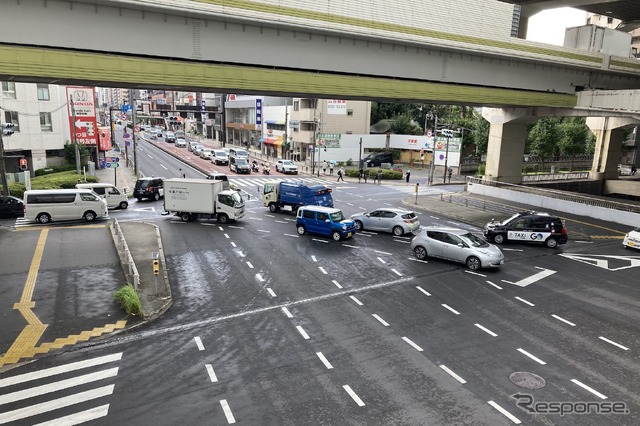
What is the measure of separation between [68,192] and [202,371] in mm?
24206

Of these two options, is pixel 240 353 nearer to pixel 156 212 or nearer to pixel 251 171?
pixel 156 212

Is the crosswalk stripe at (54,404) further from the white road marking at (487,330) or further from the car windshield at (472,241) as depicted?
the car windshield at (472,241)

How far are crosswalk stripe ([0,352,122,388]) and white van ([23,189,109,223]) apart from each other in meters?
21.3

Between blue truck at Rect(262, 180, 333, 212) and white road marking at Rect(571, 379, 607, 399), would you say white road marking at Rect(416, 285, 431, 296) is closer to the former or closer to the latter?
white road marking at Rect(571, 379, 607, 399)

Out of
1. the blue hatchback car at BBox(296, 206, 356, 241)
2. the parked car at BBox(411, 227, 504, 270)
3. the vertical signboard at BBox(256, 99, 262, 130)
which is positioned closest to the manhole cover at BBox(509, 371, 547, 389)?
the parked car at BBox(411, 227, 504, 270)

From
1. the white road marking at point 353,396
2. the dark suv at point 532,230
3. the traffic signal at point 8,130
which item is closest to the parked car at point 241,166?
the traffic signal at point 8,130

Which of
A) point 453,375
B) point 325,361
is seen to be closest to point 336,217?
point 325,361

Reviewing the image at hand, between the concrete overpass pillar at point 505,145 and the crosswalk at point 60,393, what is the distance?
41006 mm

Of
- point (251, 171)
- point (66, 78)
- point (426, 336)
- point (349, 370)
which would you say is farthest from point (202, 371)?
point (251, 171)

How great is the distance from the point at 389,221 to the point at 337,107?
47.7m

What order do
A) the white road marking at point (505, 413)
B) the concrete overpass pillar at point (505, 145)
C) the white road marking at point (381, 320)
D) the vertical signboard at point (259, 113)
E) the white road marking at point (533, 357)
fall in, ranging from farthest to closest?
the vertical signboard at point (259, 113) < the concrete overpass pillar at point (505, 145) < the white road marking at point (381, 320) < the white road marking at point (533, 357) < the white road marking at point (505, 413)

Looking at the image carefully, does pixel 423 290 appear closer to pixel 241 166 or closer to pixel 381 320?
pixel 381 320

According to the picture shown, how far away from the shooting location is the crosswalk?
10359 mm

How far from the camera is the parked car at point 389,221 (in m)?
28.7
